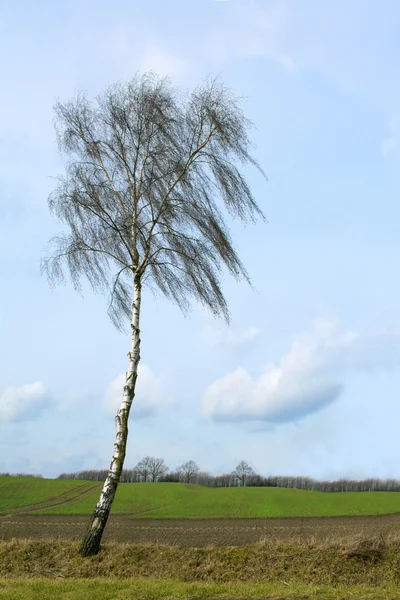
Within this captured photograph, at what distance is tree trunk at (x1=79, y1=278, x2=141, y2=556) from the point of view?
1370 centimetres

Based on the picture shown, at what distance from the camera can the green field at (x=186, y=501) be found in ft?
145

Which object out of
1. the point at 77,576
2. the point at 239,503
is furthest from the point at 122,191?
the point at 239,503

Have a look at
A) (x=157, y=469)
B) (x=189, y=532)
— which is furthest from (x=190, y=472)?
(x=189, y=532)

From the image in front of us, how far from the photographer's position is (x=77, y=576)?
40.8 feet

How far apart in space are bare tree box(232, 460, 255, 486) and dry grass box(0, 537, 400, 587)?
73041 mm

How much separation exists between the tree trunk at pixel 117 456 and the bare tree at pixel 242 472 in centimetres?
7330

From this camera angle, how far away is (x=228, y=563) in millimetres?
12961

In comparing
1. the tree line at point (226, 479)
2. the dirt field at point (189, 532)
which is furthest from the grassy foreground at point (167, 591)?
the tree line at point (226, 479)

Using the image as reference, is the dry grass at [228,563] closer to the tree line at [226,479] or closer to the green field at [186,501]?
the green field at [186,501]

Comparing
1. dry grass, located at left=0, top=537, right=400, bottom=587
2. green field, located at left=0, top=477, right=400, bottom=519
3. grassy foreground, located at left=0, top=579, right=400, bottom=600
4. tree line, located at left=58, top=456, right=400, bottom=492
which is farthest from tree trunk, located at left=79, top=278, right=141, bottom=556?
tree line, located at left=58, top=456, right=400, bottom=492

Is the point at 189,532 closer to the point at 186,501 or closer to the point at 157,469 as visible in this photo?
the point at 186,501

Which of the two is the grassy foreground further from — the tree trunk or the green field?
the green field

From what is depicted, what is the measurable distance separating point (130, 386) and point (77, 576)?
488 centimetres

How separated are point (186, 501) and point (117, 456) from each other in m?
39.0
